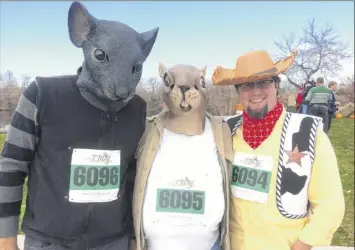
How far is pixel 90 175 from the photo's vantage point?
6.08 ft

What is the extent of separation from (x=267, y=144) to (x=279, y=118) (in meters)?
0.17

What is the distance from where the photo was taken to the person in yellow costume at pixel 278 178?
6.75ft

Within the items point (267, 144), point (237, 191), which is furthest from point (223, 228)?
point (267, 144)

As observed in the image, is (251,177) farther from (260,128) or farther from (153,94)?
(153,94)

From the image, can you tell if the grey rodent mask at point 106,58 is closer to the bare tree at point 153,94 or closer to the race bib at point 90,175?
the race bib at point 90,175

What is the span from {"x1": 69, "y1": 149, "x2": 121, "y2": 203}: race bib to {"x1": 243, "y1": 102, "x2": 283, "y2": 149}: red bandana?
29.7 inches

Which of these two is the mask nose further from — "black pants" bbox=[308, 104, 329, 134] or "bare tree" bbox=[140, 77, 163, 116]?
"black pants" bbox=[308, 104, 329, 134]

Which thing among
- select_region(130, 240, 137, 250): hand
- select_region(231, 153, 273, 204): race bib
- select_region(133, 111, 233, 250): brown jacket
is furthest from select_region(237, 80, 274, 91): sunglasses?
select_region(130, 240, 137, 250): hand

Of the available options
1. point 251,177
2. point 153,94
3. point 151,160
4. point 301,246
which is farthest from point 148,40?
point 301,246

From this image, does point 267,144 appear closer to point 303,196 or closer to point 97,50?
point 303,196

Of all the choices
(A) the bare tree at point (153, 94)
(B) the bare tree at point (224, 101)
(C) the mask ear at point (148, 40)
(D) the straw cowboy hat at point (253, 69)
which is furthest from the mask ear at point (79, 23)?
(B) the bare tree at point (224, 101)

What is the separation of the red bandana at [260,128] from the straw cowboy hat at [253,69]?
200 millimetres

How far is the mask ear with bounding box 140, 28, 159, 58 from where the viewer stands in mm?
1947

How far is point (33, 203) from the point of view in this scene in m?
1.88
